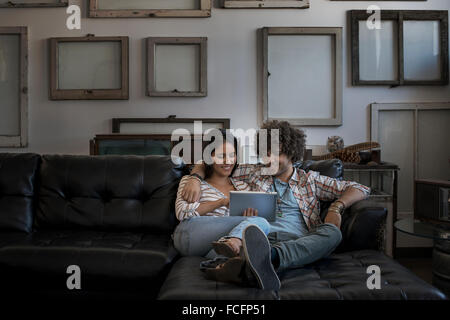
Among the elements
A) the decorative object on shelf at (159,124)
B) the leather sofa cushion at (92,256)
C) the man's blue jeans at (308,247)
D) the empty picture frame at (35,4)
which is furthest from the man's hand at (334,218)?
the empty picture frame at (35,4)

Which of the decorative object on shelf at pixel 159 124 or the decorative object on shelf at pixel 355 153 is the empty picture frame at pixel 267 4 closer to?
the decorative object on shelf at pixel 159 124

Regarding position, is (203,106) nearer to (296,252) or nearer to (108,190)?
(108,190)

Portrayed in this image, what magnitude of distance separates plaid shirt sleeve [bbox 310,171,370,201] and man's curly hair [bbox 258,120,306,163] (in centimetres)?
13

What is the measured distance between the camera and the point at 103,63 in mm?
3516

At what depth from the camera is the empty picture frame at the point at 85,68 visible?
11.5 feet

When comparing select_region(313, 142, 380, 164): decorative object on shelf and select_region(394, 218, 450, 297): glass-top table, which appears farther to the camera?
select_region(313, 142, 380, 164): decorative object on shelf

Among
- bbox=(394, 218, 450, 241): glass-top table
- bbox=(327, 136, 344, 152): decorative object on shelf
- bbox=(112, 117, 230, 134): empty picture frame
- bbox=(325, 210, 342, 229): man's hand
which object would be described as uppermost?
bbox=(112, 117, 230, 134): empty picture frame

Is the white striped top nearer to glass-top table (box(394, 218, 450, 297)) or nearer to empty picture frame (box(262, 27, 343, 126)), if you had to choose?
glass-top table (box(394, 218, 450, 297))

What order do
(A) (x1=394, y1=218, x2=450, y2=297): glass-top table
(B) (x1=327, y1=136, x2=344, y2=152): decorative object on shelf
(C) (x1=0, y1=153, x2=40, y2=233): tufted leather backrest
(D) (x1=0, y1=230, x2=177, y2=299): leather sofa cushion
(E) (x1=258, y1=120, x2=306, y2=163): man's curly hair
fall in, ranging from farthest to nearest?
(B) (x1=327, y1=136, x2=344, y2=152): decorative object on shelf → (C) (x1=0, y1=153, x2=40, y2=233): tufted leather backrest → (E) (x1=258, y1=120, x2=306, y2=163): man's curly hair → (A) (x1=394, y1=218, x2=450, y2=297): glass-top table → (D) (x1=0, y1=230, x2=177, y2=299): leather sofa cushion

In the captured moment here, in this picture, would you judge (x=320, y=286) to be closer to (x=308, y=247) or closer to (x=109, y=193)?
(x=308, y=247)

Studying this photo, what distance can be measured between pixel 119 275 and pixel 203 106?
6.56 ft

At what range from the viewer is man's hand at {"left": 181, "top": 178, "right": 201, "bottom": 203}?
2061 mm

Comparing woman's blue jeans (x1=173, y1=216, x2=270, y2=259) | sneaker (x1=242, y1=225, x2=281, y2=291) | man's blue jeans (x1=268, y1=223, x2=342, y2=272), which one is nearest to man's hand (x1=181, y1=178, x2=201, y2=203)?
woman's blue jeans (x1=173, y1=216, x2=270, y2=259)

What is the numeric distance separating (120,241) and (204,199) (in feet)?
1.52
